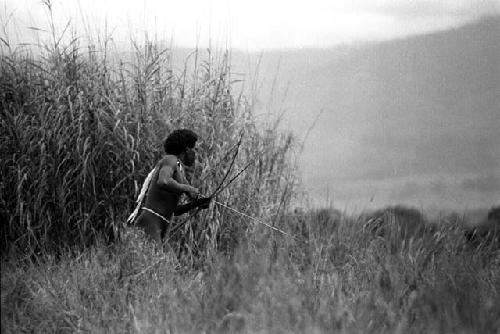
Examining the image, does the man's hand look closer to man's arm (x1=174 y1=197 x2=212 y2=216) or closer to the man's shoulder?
man's arm (x1=174 y1=197 x2=212 y2=216)

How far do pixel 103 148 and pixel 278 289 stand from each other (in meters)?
3.47

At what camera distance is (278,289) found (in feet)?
13.5

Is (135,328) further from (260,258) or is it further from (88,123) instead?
(88,123)

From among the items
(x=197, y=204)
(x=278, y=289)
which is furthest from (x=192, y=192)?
(x=278, y=289)

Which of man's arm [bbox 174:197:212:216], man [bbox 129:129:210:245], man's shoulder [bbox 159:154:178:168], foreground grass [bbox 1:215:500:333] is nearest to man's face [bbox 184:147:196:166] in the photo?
man [bbox 129:129:210:245]

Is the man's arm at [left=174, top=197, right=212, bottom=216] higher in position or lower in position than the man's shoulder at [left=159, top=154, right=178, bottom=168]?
lower

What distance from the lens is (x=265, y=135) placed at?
7797 mm

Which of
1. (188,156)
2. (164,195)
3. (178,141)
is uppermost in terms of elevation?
(178,141)

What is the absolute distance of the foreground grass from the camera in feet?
13.4

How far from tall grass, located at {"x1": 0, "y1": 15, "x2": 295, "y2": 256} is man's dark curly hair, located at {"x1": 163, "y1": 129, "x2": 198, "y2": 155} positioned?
74cm

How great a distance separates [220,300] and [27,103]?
12.7 feet

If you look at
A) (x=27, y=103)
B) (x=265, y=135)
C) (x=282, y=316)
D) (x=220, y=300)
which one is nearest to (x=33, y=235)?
(x=27, y=103)

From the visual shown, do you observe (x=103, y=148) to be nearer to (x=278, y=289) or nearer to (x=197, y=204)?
(x=197, y=204)

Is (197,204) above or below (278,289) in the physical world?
below
